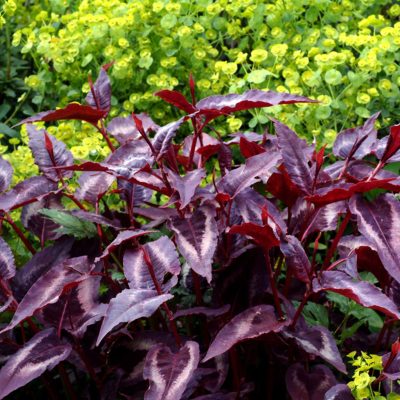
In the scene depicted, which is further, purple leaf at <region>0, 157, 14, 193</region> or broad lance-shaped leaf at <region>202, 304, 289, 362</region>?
purple leaf at <region>0, 157, 14, 193</region>

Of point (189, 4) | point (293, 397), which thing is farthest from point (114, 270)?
point (189, 4)

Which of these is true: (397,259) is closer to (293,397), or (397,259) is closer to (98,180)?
(293,397)

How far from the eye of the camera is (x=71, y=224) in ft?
6.08

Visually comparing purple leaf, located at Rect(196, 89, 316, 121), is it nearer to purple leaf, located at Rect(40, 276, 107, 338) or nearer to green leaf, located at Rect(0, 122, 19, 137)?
purple leaf, located at Rect(40, 276, 107, 338)

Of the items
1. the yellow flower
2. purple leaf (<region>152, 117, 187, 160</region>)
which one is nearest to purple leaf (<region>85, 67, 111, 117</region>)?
purple leaf (<region>152, 117, 187, 160</region>)

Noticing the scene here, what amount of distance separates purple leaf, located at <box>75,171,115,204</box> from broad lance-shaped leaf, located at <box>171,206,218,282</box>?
0.28 m

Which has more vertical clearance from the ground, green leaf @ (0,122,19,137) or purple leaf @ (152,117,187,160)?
purple leaf @ (152,117,187,160)

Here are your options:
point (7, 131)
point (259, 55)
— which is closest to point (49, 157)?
point (259, 55)

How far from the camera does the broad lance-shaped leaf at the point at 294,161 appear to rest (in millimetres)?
1659

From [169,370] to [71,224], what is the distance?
48 cm

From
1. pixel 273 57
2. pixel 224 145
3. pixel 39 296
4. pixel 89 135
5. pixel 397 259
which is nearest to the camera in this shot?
pixel 397 259

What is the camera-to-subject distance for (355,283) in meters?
1.55

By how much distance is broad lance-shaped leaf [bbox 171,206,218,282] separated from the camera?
1567 mm

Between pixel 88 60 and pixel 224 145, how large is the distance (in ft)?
3.96
